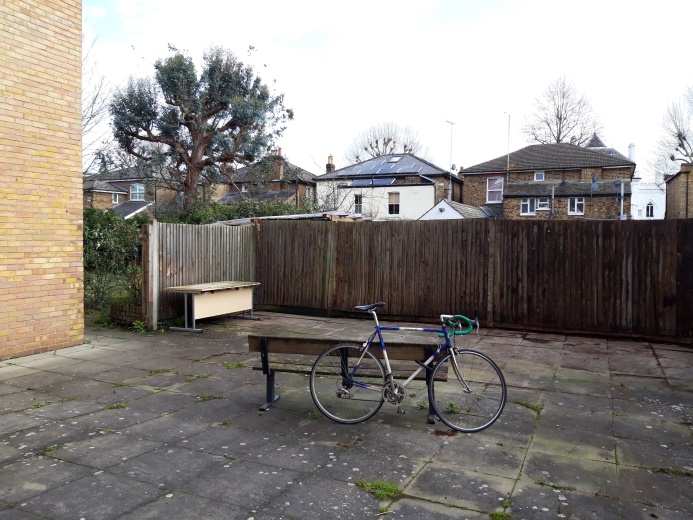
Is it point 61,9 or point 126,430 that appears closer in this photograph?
point 126,430

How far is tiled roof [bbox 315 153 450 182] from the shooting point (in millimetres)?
35000

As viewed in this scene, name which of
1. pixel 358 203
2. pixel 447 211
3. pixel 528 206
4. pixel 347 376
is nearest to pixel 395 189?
pixel 358 203

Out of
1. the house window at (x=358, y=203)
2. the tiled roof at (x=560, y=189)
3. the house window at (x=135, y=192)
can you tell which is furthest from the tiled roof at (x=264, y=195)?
the tiled roof at (x=560, y=189)

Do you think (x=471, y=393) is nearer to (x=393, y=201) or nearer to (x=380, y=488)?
(x=380, y=488)

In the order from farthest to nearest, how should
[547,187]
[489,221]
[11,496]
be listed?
[547,187] → [489,221] → [11,496]

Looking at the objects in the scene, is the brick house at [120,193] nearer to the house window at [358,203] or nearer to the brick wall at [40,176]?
the house window at [358,203]

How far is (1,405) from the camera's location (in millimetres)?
5336

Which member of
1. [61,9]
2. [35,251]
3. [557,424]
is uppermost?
[61,9]

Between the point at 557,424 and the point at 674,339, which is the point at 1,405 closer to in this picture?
the point at 557,424

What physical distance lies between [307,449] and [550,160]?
120 feet

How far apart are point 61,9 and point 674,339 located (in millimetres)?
10552

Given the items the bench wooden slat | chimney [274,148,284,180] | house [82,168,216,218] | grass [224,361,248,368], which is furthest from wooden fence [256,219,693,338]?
house [82,168,216,218]

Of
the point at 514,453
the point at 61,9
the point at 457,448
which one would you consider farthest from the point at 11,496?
the point at 61,9

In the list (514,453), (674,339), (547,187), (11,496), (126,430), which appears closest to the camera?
(11,496)
